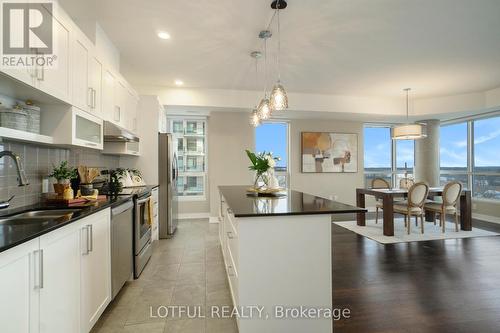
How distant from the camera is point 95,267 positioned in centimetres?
178

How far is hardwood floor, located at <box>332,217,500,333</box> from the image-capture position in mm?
1853

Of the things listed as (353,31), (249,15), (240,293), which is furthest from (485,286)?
(249,15)

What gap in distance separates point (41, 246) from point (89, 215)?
19.0 inches

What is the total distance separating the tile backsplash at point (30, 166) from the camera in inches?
67.5

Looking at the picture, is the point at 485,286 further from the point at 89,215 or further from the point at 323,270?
the point at 89,215

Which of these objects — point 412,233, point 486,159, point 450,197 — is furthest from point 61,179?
point 486,159

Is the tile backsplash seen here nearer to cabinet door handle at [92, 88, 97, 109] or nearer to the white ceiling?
cabinet door handle at [92, 88, 97, 109]

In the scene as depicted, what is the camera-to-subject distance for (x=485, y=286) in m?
2.37

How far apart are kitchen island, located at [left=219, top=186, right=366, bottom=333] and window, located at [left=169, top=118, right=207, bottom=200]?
4.36 m

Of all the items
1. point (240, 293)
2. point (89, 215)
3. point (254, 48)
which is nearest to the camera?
point (240, 293)

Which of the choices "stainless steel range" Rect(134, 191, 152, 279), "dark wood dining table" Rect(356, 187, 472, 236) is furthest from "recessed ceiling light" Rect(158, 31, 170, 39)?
"dark wood dining table" Rect(356, 187, 472, 236)

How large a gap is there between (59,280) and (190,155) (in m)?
4.59

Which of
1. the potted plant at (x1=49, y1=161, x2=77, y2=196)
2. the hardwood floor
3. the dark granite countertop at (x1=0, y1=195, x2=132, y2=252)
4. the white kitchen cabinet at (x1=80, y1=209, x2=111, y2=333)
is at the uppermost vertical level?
the potted plant at (x1=49, y1=161, x2=77, y2=196)

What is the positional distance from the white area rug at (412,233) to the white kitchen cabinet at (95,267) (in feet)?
12.2
